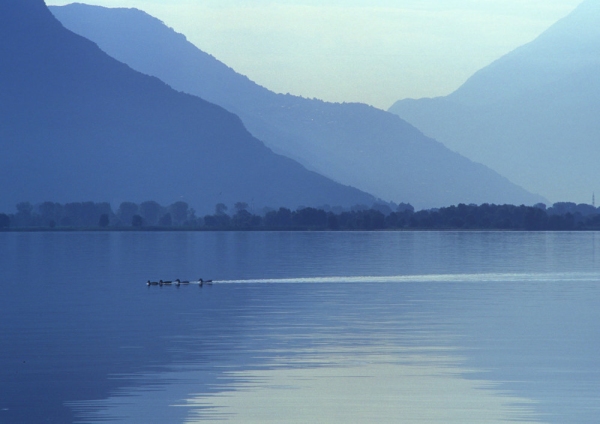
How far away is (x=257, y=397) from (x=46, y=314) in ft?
82.4

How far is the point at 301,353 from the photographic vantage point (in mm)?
35156

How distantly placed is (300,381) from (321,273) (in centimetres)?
5464

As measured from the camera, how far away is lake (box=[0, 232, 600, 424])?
1022 inches

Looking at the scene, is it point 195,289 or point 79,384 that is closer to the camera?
point 79,384

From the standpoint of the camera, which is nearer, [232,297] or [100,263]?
[232,297]

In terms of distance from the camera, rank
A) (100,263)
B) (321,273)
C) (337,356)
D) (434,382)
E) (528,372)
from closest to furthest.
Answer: (434,382)
(528,372)
(337,356)
(321,273)
(100,263)

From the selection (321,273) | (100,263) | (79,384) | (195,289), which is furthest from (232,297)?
(100,263)

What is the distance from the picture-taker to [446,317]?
47.9 meters

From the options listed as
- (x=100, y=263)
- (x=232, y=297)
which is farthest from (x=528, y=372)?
(x=100, y=263)

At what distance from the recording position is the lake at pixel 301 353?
25953 mm

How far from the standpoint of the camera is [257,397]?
27.2 meters

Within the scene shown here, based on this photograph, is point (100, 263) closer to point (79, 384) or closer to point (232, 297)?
point (232, 297)

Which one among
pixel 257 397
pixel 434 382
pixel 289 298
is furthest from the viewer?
pixel 289 298

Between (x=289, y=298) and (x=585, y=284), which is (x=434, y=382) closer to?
(x=289, y=298)
